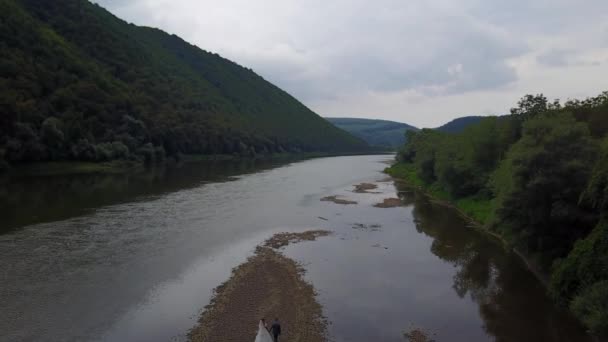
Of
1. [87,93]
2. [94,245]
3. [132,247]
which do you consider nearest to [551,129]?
[132,247]

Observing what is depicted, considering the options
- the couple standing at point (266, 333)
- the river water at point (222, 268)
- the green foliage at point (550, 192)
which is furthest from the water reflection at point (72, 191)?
the green foliage at point (550, 192)

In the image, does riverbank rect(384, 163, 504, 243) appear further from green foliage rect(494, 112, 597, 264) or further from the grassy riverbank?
green foliage rect(494, 112, 597, 264)

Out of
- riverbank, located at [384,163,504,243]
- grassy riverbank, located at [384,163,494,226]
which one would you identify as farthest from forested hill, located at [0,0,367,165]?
riverbank, located at [384,163,504,243]

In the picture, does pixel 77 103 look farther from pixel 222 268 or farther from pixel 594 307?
pixel 594 307

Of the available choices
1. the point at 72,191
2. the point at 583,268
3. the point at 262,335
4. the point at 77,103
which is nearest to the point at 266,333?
the point at 262,335

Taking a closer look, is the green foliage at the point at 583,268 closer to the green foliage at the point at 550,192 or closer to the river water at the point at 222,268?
the river water at the point at 222,268
